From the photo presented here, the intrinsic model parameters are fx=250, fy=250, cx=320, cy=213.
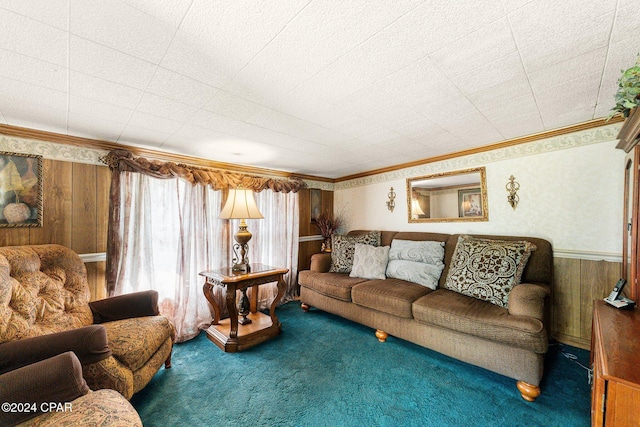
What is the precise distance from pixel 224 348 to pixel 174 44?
2.46 meters

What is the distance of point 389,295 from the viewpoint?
2.51 m

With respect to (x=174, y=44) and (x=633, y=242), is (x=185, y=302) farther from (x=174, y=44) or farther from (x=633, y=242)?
(x=633, y=242)

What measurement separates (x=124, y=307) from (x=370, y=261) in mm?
2532

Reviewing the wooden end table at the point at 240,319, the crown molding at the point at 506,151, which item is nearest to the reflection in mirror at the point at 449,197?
the crown molding at the point at 506,151

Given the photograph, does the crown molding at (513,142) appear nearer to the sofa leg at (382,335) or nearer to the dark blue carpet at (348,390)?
the dark blue carpet at (348,390)

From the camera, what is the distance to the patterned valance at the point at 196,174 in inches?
97.7

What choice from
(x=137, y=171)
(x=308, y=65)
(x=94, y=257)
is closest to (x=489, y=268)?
(x=308, y=65)

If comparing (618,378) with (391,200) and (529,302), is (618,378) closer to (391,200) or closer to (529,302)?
(529,302)

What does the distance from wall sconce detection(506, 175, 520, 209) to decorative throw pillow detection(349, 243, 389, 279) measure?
1.45 meters

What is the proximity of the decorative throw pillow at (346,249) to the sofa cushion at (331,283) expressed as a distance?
13cm

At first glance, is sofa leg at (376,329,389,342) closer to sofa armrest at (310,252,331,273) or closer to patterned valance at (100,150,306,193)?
sofa armrest at (310,252,331,273)

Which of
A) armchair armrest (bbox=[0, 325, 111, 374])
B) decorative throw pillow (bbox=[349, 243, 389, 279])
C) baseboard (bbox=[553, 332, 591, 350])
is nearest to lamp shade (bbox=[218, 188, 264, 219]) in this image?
decorative throw pillow (bbox=[349, 243, 389, 279])

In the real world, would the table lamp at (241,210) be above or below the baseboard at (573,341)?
above

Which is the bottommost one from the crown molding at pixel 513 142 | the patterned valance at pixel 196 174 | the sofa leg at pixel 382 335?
the sofa leg at pixel 382 335
